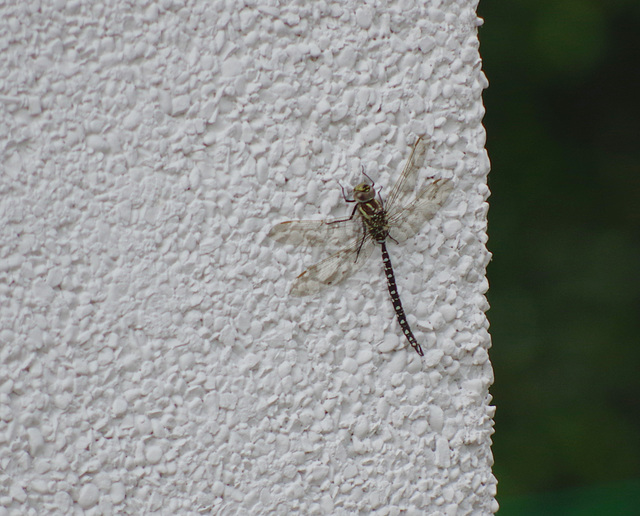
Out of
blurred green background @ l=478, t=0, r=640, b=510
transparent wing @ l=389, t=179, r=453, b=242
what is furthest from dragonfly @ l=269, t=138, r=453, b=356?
blurred green background @ l=478, t=0, r=640, b=510

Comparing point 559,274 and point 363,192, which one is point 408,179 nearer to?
point 363,192

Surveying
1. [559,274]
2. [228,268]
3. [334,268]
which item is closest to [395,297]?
[334,268]

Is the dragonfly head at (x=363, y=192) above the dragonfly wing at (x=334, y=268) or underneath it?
above

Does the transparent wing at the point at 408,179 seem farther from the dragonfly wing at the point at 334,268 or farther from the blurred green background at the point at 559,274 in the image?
the blurred green background at the point at 559,274

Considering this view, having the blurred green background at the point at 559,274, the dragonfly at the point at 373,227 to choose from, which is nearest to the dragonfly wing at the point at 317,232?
the dragonfly at the point at 373,227

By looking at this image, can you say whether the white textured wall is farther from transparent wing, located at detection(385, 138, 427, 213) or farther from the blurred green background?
the blurred green background

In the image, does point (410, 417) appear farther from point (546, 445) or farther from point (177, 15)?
point (546, 445)
